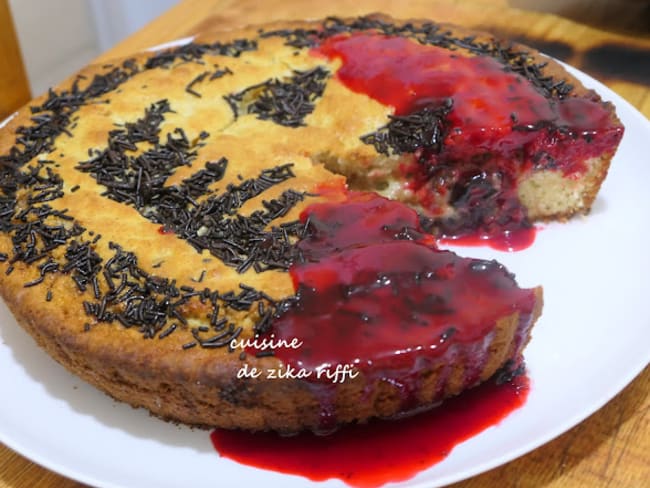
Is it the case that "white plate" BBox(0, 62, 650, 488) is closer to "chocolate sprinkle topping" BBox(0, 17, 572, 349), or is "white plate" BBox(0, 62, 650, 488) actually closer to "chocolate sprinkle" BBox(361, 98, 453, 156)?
"chocolate sprinkle topping" BBox(0, 17, 572, 349)

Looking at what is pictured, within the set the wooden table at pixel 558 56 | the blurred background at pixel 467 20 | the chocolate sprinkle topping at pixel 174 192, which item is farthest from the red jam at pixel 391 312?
the blurred background at pixel 467 20

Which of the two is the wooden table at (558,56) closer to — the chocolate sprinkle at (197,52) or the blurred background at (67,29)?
the chocolate sprinkle at (197,52)

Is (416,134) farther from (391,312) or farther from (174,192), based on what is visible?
(391,312)

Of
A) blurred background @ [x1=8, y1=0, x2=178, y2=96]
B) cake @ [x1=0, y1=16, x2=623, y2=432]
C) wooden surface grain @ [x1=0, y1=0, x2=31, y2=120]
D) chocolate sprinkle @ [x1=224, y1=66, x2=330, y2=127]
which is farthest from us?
blurred background @ [x1=8, y1=0, x2=178, y2=96]

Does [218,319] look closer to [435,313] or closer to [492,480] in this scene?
[435,313]

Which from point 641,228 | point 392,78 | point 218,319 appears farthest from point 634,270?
point 218,319

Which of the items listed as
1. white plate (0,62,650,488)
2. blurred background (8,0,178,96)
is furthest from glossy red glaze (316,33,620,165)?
blurred background (8,0,178,96)

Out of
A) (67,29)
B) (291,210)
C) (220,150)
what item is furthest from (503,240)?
(67,29)
